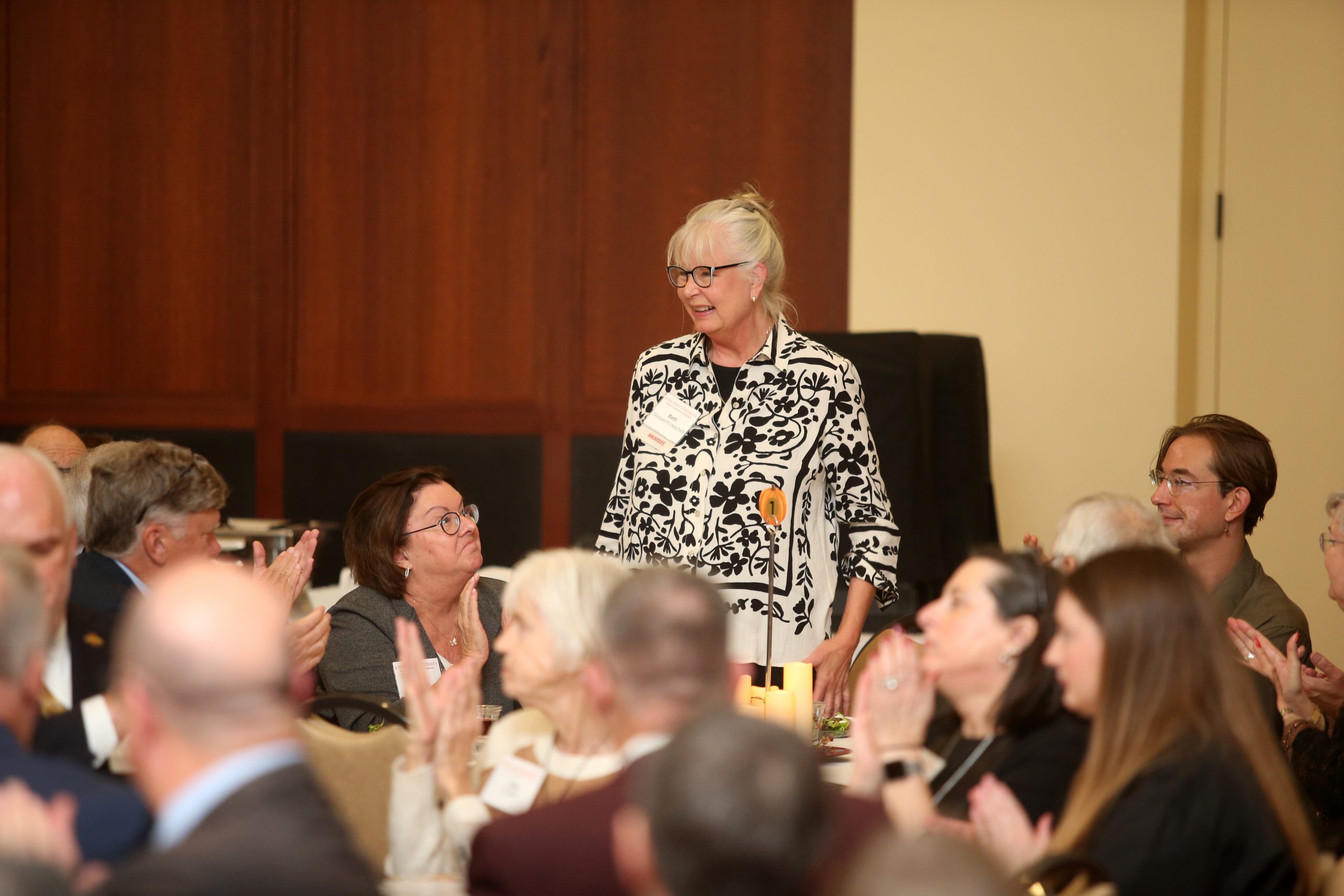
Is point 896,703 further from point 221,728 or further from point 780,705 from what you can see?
point 221,728

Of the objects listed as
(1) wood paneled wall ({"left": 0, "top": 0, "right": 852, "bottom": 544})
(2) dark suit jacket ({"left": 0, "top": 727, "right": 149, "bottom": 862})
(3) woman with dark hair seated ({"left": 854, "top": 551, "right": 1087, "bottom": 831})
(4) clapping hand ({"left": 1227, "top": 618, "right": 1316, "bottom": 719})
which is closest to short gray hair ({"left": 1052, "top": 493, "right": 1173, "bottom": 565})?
(3) woman with dark hair seated ({"left": 854, "top": 551, "right": 1087, "bottom": 831})

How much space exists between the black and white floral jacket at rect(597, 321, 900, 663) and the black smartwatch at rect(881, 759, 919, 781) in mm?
1216

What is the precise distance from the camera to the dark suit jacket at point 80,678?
2.23m

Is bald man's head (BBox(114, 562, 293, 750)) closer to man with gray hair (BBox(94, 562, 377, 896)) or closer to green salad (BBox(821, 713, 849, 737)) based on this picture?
man with gray hair (BBox(94, 562, 377, 896))

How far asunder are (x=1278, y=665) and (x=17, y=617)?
8.77 ft

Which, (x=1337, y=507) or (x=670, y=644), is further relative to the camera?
(x=1337, y=507)

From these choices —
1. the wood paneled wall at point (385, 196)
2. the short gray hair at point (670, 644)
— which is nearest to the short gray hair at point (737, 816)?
the short gray hair at point (670, 644)

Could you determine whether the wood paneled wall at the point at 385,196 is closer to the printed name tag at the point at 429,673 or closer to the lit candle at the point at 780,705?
the printed name tag at the point at 429,673

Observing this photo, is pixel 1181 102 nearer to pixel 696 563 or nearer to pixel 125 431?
pixel 696 563

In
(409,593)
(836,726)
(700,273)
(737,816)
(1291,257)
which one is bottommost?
(836,726)

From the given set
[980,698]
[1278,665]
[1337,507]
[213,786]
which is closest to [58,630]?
[213,786]

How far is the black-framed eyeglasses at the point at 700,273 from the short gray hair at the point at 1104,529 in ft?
3.95

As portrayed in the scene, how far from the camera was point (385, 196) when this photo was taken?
21.4ft

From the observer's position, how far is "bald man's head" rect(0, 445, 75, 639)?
7.55ft
